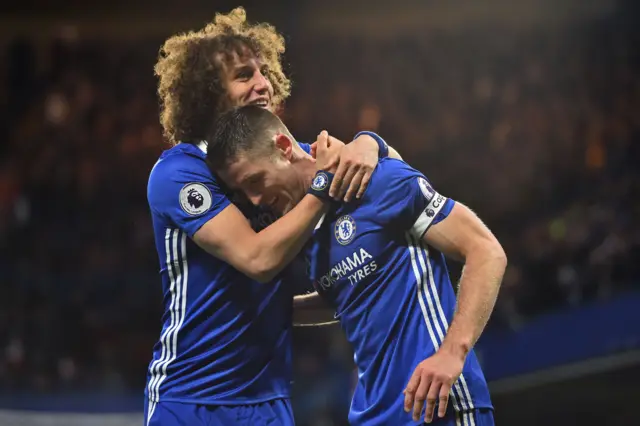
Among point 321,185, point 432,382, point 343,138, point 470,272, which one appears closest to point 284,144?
point 321,185

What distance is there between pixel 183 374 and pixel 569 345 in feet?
14.0

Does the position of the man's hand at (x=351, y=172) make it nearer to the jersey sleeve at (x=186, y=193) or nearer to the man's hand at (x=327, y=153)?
the man's hand at (x=327, y=153)

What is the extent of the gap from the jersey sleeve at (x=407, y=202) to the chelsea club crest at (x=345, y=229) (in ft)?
0.27

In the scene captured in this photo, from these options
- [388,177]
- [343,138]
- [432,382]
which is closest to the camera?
[432,382]

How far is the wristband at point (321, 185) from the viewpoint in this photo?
269cm

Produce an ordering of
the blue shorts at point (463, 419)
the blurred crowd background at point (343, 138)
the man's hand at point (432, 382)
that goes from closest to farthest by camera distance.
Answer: the man's hand at point (432, 382) → the blue shorts at point (463, 419) → the blurred crowd background at point (343, 138)

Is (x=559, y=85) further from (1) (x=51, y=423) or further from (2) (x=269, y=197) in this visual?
(2) (x=269, y=197)

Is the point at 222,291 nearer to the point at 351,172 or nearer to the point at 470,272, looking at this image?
the point at 351,172

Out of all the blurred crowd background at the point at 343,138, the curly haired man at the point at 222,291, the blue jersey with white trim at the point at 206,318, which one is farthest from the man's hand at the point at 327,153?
the blurred crowd background at the point at 343,138

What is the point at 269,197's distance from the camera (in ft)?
9.46

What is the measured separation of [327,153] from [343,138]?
5.75 m

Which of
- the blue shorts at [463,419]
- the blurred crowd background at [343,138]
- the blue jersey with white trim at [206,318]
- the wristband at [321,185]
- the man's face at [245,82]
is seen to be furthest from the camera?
the blurred crowd background at [343,138]

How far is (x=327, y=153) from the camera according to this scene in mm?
2746

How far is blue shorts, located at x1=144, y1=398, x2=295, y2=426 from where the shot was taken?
2.92 metres
